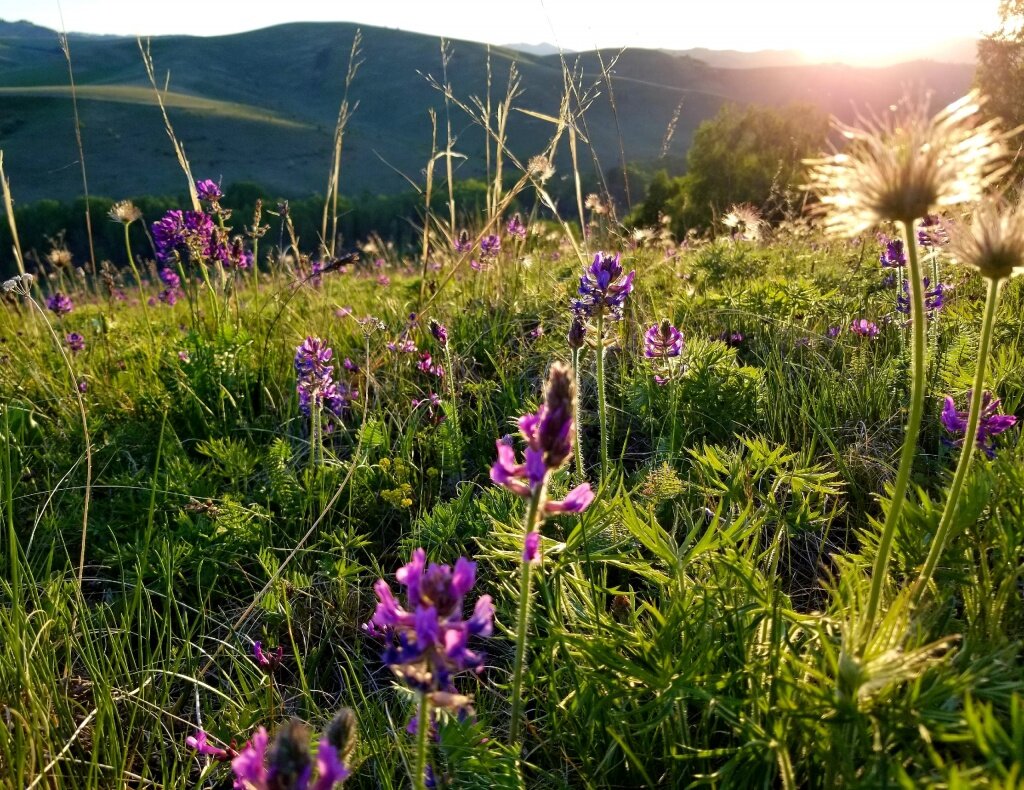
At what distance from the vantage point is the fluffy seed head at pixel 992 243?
1.16 m

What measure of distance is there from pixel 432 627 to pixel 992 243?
1091 mm

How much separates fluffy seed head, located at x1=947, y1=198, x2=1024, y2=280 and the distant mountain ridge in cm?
7046

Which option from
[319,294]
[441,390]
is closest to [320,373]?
[441,390]

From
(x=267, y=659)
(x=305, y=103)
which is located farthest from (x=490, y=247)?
(x=305, y=103)

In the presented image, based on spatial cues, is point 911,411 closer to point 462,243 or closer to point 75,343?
point 75,343

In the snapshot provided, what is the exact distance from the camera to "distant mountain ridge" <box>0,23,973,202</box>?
331 feet

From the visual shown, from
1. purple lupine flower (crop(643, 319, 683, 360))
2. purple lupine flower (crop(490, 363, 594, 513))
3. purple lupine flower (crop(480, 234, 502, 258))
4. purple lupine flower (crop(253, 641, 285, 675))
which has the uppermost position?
purple lupine flower (crop(490, 363, 594, 513))

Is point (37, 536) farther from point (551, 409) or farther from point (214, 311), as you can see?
point (551, 409)

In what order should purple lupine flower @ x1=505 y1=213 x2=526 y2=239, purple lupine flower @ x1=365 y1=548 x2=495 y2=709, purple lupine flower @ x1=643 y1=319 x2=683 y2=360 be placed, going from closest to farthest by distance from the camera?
purple lupine flower @ x1=365 y1=548 x2=495 y2=709
purple lupine flower @ x1=643 y1=319 x2=683 y2=360
purple lupine flower @ x1=505 y1=213 x2=526 y2=239

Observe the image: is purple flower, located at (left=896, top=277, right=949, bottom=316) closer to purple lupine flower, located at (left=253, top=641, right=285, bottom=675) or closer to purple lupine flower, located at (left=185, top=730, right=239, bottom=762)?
purple lupine flower, located at (left=253, top=641, right=285, bottom=675)

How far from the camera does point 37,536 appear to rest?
288 cm

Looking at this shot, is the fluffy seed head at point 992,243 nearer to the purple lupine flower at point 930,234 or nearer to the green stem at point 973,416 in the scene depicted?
the green stem at point 973,416

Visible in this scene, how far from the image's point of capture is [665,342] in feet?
9.15

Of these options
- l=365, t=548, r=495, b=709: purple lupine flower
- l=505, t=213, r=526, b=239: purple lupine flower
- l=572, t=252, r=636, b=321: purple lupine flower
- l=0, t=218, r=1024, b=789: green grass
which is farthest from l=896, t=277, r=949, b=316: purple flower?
l=505, t=213, r=526, b=239: purple lupine flower
